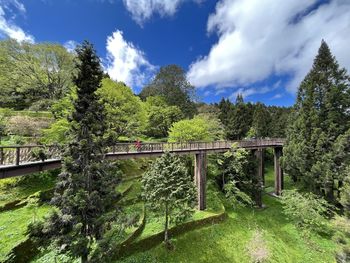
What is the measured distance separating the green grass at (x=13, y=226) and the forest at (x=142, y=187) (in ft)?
0.18

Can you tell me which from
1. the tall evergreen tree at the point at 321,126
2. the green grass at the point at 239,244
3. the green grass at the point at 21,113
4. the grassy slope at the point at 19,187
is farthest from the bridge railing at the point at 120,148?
the green grass at the point at 21,113

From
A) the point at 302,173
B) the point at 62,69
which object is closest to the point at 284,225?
the point at 302,173

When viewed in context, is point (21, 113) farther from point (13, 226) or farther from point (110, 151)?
point (13, 226)

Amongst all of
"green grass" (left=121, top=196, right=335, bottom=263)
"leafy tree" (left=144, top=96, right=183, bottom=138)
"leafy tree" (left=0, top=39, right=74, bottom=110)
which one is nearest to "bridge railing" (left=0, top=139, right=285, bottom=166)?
"green grass" (left=121, top=196, right=335, bottom=263)

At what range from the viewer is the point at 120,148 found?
15219mm

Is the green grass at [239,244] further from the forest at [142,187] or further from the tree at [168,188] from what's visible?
the tree at [168,188]

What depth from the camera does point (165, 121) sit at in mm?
34000

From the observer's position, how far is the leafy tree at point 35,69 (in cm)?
2457

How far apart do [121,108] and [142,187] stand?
34.8 feet

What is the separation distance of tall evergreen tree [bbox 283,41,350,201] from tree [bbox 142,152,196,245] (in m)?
14.4

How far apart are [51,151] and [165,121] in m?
23.8

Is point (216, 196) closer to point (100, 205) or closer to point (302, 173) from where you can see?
point (302, 173)

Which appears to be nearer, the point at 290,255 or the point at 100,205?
the point at 100,205

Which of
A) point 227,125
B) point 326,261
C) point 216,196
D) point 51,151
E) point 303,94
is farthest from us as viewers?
point 227,125
